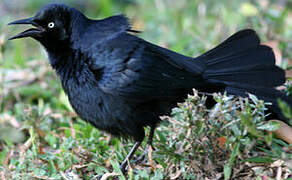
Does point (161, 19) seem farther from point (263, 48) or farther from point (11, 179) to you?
point (11, 179)

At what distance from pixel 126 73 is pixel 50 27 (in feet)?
3.03

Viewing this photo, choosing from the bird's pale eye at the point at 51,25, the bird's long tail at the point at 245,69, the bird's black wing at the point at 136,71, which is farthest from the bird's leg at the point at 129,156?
the bird's pale eye at the point at 51,25

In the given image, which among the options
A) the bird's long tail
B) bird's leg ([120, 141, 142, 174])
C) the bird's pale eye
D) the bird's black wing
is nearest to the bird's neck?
the bird's black wing

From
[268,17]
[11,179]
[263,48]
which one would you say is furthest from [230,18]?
[11,179]

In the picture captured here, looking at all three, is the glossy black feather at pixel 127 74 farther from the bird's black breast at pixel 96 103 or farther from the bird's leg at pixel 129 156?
the bird's leg at pixel 129 156

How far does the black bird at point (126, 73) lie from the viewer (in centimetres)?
352

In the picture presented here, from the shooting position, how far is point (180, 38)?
258 inches

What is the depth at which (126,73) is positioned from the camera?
3492mm

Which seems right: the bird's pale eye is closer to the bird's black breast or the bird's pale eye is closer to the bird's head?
the bird's head

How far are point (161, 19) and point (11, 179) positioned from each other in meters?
4.36

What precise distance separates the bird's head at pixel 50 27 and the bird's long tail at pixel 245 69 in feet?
4.49

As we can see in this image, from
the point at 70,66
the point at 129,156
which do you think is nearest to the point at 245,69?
the point at 129,156

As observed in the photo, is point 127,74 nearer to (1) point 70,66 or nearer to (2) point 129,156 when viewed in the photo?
(1) point 70,66

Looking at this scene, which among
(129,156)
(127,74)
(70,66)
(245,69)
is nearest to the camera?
(127,74)
